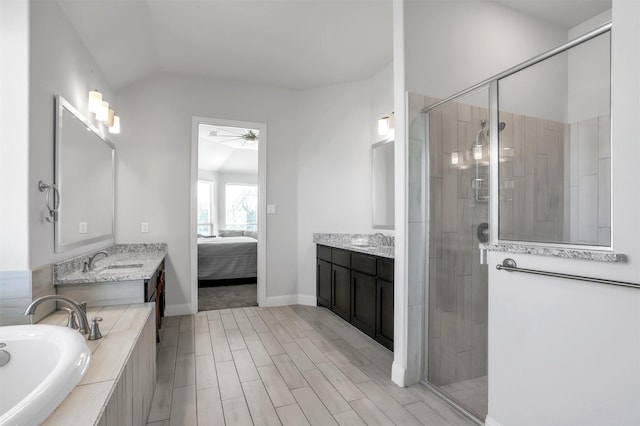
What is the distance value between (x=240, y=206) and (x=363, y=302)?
716 centimetres

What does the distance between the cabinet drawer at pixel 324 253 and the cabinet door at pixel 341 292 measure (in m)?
0.16

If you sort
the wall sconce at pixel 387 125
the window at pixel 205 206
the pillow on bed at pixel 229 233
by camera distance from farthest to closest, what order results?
the window at pixel 205 206 < the pillow on bed at pixel 229 233 < the wall sconce at pixel 387 125

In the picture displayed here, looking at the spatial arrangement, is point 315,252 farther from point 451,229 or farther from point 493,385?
point 493,385

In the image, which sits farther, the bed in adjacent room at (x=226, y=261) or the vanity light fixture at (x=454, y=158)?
the bed in adjacent room at (x=226, y=261)

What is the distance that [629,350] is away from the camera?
127cm

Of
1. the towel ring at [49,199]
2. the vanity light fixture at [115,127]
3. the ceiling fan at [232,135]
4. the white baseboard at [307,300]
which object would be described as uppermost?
the ceiling fan at [232,135]

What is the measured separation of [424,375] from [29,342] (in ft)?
7.41

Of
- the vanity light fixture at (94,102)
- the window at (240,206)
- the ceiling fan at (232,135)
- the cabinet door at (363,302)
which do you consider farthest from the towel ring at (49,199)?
the window at (240,206)

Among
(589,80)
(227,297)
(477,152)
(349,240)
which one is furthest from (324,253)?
(589,80)

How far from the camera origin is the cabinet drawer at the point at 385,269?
2.80m

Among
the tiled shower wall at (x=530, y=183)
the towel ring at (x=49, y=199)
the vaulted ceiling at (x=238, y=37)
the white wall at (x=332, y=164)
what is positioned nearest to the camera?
the tiled shower wall at (x=530, y=183)

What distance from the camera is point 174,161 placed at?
13.0ft

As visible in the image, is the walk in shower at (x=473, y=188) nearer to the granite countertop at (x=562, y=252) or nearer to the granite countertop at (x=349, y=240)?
the granite countertop at (x=562, y=252)

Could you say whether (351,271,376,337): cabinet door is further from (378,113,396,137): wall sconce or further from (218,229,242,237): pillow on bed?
(218,229,242,237): pillow on bed
